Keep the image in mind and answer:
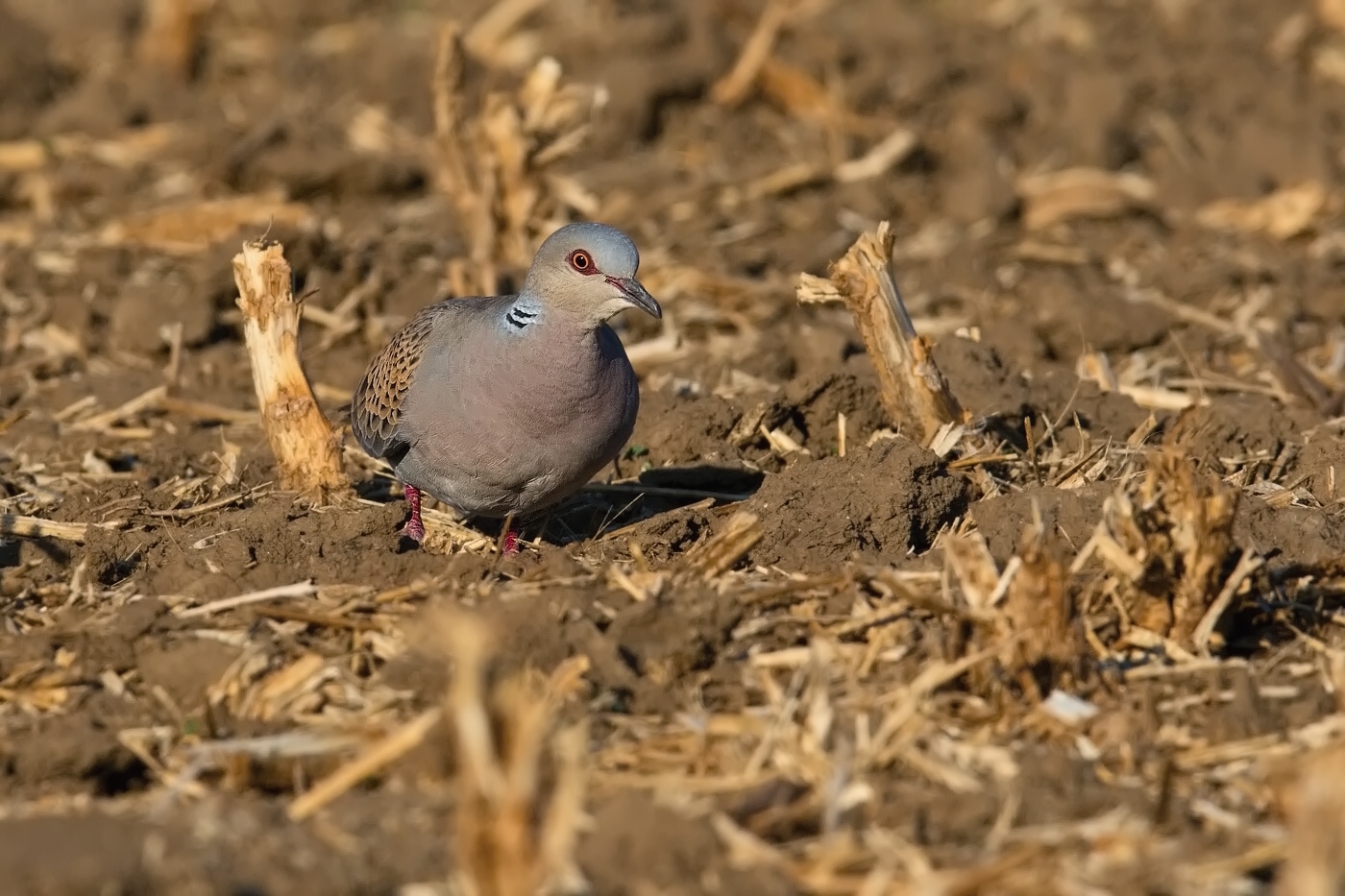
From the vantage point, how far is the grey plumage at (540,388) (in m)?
6.29

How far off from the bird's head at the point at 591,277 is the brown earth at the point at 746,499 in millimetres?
808

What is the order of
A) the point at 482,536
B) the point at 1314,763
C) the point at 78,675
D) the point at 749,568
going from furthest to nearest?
the point at 482,536
the point at 749,568
the point at 78,675
the point at 1314,763

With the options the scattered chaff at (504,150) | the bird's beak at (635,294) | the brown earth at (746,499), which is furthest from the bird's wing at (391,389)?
the scattered chaff at (504,150)

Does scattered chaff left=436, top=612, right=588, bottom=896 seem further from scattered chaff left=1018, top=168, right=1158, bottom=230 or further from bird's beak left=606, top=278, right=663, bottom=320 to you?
scattered chaff left=1018, top=168, right=1158, bottom=230

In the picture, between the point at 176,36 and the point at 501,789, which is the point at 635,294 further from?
the point at 176,36

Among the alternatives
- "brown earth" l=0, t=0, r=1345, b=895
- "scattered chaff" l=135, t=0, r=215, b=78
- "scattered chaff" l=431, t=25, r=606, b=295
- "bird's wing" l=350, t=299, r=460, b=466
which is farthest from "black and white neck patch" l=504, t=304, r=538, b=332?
"scattered chaff" l=135, t=0, r=215, b=78

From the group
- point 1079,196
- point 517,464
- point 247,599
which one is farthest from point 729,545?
point 1079,196

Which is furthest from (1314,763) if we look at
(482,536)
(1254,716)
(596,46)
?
(596,46)

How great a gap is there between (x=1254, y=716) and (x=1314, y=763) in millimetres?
1095

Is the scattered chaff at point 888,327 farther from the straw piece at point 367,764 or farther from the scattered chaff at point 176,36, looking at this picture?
the scattered chaff at point 176,36

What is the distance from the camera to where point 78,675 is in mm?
5305

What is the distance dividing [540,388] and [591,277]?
0.41 metres

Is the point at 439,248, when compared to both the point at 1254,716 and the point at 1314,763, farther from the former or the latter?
the point at 1314,763

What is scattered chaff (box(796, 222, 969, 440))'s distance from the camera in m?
6.85
